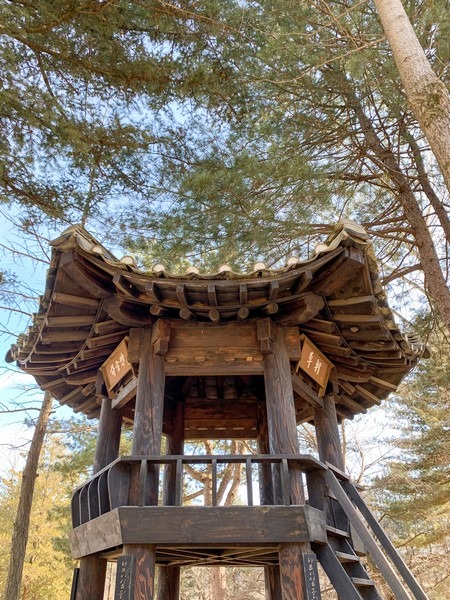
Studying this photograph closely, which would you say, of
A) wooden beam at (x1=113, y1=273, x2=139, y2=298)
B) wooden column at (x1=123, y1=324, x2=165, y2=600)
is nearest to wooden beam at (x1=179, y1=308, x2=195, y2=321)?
wooden column at (x1=123, y1=324, x2=165, y2=600)

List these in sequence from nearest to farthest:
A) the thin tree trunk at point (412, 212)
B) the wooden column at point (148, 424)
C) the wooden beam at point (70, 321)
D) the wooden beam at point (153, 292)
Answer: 1. the wooden column at point (148, 424)
2. the wooden beam at point (153, 292)
3. the wooden beam at point (70, 321)
4. the thin tree trunk at point (412, 212)

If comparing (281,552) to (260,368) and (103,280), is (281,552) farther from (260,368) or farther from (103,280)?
(103,280)

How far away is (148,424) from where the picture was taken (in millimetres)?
4230

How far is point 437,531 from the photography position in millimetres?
12664

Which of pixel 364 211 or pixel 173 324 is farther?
pixel 364 211

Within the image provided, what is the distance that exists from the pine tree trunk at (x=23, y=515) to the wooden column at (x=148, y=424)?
667 cm

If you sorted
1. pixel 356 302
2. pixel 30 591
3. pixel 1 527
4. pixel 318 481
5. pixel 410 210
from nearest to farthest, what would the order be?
pixel 318 481 → pixel 356 302 → pixel 410 210 → pixel 30 591 → pixel 1 527

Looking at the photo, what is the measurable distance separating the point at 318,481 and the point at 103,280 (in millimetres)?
2836

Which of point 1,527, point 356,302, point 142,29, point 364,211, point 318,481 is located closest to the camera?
point 318,481

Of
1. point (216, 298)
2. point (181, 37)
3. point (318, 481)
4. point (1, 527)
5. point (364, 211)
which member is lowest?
point (318, 481)

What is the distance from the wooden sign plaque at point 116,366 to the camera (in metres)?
4.98

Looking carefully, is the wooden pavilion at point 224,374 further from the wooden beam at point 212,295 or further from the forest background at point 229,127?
the forest background at point 229,127

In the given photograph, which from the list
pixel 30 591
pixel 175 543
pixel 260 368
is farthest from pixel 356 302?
pixel 30 591

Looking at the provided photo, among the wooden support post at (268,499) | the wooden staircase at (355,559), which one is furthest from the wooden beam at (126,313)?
the wooden support post at (268,499)
